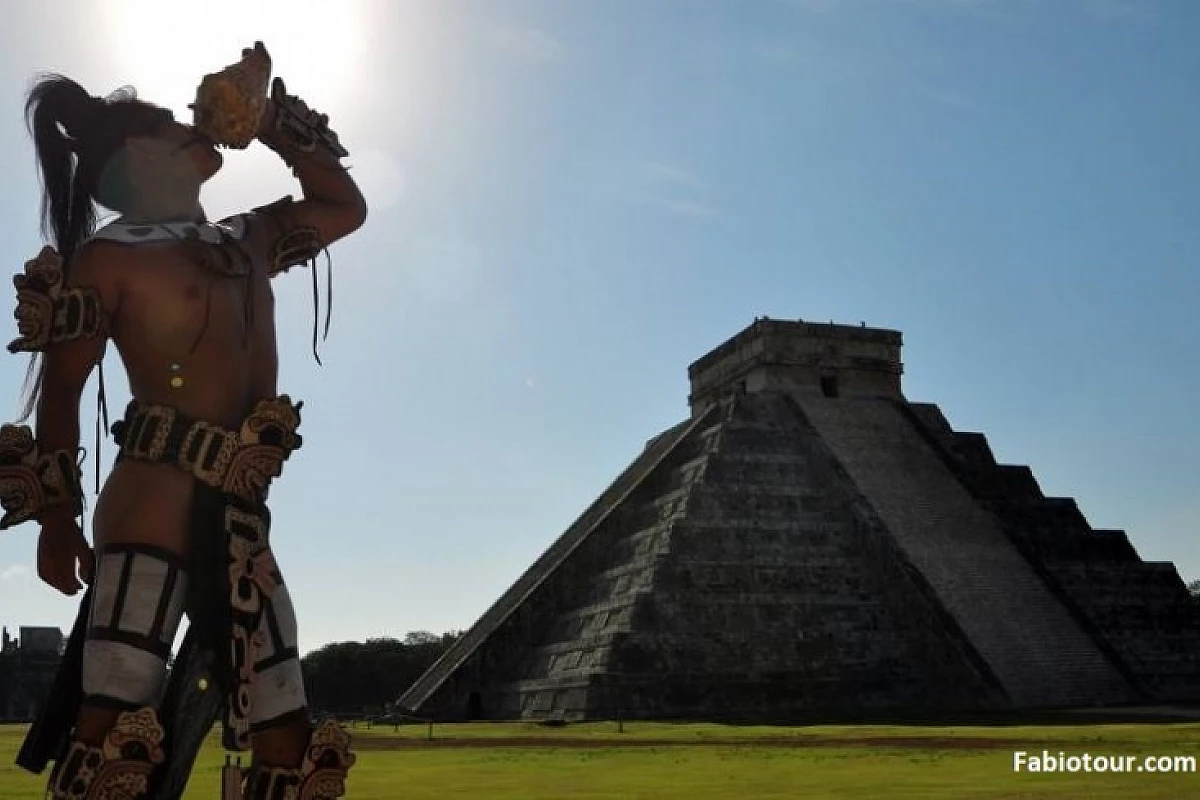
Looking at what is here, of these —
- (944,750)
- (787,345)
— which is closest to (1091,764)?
(944,750)

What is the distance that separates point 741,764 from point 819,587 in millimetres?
16236

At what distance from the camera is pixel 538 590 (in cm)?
3045

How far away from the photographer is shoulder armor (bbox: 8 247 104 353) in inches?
161

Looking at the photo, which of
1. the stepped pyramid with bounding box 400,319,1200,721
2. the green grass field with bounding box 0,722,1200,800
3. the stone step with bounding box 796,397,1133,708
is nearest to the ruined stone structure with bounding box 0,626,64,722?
the stepped pyramid with bounding box 400,319,1200,721

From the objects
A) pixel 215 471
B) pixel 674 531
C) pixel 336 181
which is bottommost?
pixel 215 471

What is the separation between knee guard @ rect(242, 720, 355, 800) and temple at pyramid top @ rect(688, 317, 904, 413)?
30141 mm

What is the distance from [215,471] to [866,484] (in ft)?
90.6

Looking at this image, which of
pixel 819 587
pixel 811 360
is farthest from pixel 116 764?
pixel 811 360

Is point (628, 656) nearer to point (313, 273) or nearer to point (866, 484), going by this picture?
point (866, 484)

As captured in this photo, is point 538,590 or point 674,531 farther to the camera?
point 538,590

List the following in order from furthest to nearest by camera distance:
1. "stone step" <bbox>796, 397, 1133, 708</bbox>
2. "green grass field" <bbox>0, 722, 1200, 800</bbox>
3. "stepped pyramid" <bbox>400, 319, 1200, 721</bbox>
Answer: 1. "stone step" <bbox>796, 397, 1133, 708</bbox>
2. "stepped pyramid" <bbox>400, 319, 1200, 721</bbox>
3. "green grass field" <bbox>0, 722, 1200, 800</bbox>

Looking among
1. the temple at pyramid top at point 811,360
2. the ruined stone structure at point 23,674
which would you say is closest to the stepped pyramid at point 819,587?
the temple at pyramid top at point 811,360

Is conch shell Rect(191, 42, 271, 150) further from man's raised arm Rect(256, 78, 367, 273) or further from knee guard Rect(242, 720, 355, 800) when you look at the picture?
knee guard Rect(242, 720, 355, 800)

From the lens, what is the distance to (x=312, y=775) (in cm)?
389
